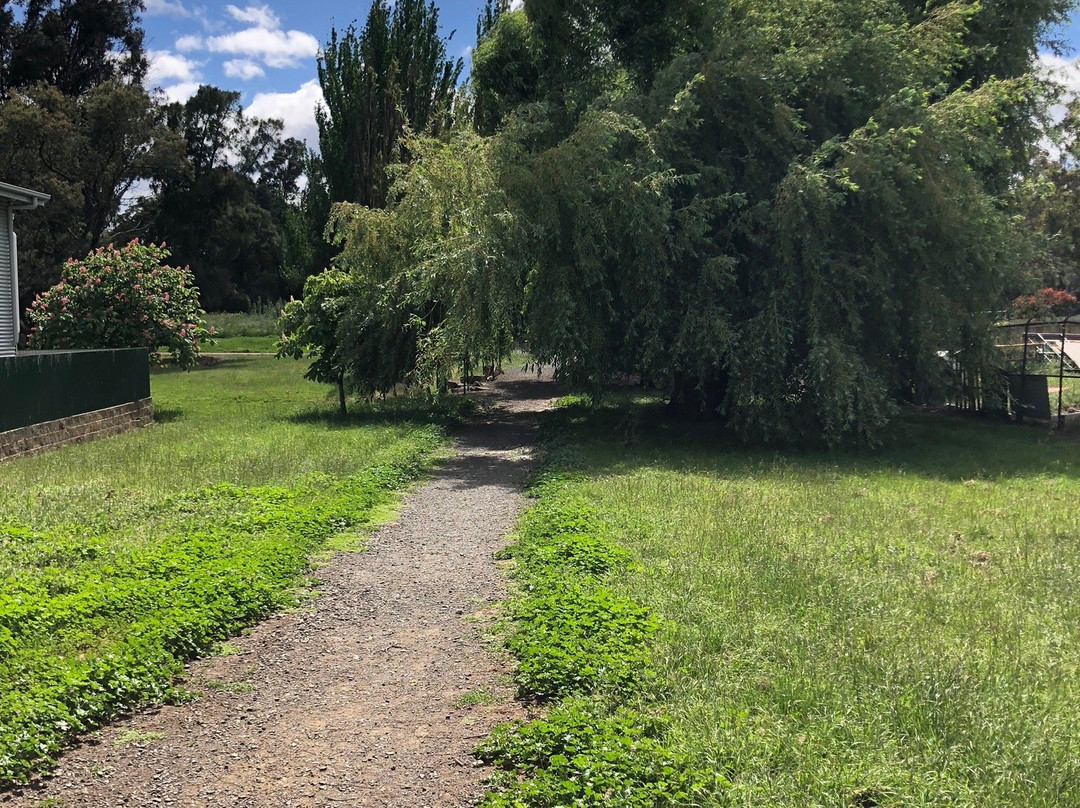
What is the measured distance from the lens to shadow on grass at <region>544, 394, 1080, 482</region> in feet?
45.2

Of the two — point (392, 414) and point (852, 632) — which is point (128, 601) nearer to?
point (852, 632)

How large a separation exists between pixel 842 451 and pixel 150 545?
1132 cm

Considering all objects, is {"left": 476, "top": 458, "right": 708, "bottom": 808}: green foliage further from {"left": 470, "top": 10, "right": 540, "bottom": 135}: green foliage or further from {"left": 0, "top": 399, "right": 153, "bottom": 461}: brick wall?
{"left": 470, "top": 10, "right": 540, "bottom": 135}: green foliage

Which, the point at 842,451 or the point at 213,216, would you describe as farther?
the point at 213,216

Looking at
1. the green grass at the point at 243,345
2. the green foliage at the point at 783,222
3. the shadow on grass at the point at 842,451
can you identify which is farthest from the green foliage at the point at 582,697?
the green grass at the point at 243,345

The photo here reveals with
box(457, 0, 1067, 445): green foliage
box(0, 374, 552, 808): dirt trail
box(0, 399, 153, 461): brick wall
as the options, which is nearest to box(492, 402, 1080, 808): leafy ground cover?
box(0, 374, 552, 808): dirt trail

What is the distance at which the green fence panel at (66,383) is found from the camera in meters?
13.2

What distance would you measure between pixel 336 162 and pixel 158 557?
19886 mm

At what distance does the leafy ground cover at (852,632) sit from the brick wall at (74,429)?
24.9 ft

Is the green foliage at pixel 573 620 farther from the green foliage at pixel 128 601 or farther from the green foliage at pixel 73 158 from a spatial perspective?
the green foliage at pixel 73 158

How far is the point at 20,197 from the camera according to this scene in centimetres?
1744

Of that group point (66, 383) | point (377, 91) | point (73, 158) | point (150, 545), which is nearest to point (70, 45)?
point (73, 158)

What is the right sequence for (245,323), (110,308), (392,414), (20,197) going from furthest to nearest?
(245,323)
(392,414)
(110,308)
(20,197)

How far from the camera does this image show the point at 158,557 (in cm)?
738
